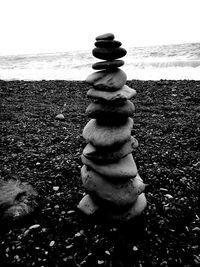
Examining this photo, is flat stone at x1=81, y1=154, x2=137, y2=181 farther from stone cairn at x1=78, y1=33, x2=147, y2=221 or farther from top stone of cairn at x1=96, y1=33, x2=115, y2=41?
top stone of cairn at x1=96, y1=33, x2=115, y2=41

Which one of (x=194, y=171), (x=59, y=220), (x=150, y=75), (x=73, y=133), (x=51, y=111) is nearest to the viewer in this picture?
(x=59, y=220)

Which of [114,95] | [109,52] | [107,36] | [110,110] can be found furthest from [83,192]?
[107,36]

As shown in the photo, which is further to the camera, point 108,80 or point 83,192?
point 83,192

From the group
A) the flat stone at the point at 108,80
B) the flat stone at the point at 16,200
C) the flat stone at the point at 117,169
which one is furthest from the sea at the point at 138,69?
the flat stone at the point at 16,200

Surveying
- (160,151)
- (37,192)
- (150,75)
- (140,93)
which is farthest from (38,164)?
(150,75)

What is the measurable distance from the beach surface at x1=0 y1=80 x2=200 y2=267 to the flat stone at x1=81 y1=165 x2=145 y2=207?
36 cm

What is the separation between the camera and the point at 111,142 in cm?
315

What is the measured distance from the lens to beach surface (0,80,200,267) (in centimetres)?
299

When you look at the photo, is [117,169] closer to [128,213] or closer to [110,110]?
[128,213]

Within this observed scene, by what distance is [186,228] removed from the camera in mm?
3379

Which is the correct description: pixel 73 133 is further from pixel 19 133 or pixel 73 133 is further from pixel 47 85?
pixel 47 85

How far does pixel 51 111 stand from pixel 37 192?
512cm

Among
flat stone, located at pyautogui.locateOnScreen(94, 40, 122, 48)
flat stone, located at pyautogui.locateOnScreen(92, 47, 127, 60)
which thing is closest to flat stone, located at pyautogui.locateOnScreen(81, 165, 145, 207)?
flat stone, located at pyautogui.locateOnScreen(92, 47, 127, 60)

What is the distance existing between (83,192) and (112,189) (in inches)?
38.5
